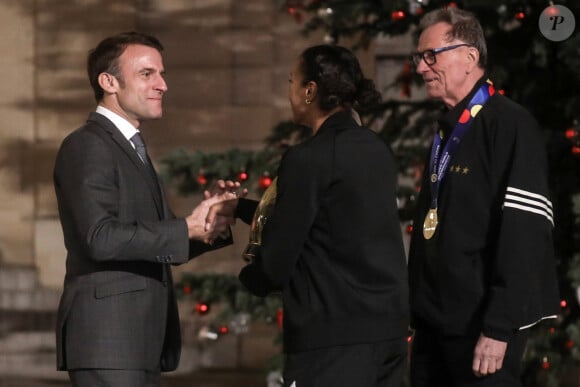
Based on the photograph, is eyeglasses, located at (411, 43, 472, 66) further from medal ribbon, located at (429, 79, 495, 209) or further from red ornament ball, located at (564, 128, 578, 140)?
red ornament ball, located at (564, 128, 578, 140)

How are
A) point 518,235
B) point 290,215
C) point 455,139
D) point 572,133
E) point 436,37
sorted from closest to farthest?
1. point 290,215
2. point 518,235
3. point 455,139
4. point 436,37
5. point 572,133

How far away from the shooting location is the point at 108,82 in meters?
4.71

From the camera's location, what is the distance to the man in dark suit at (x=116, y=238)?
14.6 ft

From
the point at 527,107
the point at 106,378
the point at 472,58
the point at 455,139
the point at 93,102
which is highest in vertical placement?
the point at 472,58

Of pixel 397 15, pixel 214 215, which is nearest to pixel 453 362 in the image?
pixel 214 215

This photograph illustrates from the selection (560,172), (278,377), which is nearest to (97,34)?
(278,377)

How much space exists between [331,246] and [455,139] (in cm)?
59

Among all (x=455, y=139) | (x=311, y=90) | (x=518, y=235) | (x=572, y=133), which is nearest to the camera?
(x=518, y=235)

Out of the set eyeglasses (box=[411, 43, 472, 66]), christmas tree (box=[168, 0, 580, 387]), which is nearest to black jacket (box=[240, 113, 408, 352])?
eyeglasses (box=[411, 43, 472, 66])

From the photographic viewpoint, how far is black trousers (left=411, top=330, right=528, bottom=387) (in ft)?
14.9

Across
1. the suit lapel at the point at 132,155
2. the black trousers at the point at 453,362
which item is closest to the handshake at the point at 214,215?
the suit lapel at the point at 132,155

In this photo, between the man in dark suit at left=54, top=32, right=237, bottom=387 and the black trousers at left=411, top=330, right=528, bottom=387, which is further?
the black trousers at left=411, top=330, right=528, bottom=387

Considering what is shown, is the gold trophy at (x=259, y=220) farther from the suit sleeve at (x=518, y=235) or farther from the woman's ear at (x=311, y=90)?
the suit sleeve at (x=518, y=235)

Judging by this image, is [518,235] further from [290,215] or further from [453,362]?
[290,215]
